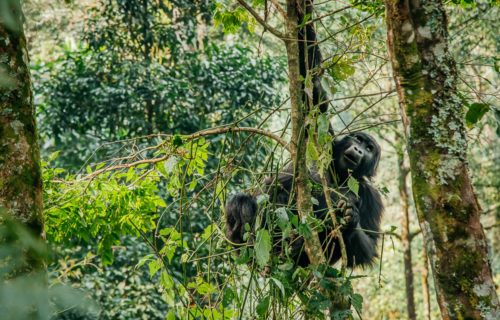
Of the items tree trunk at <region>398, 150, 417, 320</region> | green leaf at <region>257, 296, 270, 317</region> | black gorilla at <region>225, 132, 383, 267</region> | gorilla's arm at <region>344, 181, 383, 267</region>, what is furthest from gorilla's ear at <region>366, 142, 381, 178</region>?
tree trunk at <region>398, 150, 417, 320</region>

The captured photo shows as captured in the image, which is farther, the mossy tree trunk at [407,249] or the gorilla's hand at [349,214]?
the mossy tree trunk at [407,249]

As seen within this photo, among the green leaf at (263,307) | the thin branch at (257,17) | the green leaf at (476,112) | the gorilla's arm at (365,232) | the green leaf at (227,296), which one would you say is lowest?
the gorilla's arm at (365,232)

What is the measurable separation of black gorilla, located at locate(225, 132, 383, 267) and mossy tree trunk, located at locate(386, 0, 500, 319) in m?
1.90

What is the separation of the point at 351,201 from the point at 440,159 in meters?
2.09

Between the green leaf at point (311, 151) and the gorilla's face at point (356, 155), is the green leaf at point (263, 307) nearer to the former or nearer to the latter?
the green leaf at point (311, 151)

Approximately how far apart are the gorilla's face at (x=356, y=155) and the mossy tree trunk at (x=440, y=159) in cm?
218

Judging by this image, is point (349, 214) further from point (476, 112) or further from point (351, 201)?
point (476, 112)

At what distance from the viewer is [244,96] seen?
25.6 feet

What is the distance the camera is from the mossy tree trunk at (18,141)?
189 cm

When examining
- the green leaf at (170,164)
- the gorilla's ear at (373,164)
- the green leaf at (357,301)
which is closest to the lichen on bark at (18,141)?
the green leaf at (170,164)

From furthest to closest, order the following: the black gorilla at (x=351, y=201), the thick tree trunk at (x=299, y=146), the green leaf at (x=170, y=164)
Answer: the black gorilla at (x=351, y=201) → the green leaf at (x=170, y=164) → the thick tree trunk at (x=299, y=146)

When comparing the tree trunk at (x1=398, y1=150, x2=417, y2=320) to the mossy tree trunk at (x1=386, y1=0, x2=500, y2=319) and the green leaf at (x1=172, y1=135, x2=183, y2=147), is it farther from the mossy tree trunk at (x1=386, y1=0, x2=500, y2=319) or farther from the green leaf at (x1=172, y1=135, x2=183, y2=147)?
the mossy tree trunk at (x1=386, y1=0, x2=500, y2=319)

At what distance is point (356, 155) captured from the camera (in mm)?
4090

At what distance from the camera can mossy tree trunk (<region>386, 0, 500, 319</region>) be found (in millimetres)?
1701
